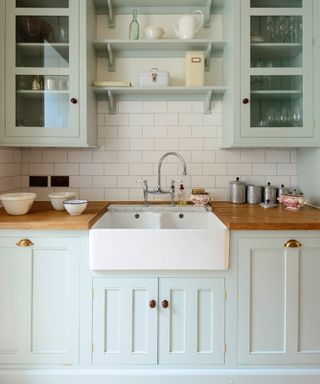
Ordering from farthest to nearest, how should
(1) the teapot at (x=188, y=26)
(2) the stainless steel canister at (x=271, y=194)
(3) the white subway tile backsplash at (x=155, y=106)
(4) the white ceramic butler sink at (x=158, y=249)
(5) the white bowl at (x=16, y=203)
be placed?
(3) the white subway tile backsplash at (x=155, y=106) → (2) the stainless steel canister at (x=271, y=194) → (1) the teapot at (x=188, y=26) → (5) the white bowl at (x=16, y=203) → (4) the white ceramic butler sink at (x=158, y=249)

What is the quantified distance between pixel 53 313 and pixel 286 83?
1.94m

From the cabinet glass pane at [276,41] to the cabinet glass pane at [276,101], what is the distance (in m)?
0.10

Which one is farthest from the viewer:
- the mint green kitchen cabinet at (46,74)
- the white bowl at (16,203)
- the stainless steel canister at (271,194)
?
the stainless steel canister at (271,194)

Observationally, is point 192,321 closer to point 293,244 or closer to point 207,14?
point 293,244

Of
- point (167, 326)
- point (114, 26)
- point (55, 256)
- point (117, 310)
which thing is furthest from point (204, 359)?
point (114, 26)

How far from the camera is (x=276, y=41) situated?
6.88ft

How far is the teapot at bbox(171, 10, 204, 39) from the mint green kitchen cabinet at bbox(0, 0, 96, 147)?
60 cm

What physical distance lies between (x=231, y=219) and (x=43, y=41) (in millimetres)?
1589

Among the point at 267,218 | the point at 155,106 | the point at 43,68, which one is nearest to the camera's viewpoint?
the point at 267,218

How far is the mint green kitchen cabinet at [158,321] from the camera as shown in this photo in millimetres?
1704

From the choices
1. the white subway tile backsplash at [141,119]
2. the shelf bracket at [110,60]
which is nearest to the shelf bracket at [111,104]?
the white subway tile backsplash at [141,119]

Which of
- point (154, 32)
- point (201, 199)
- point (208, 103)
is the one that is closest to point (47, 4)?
point (154, 32)

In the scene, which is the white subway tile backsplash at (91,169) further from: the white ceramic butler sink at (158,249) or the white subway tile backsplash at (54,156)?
the white ceramic butler sink at (158,249)

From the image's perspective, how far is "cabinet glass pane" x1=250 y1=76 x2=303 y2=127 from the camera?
2080mm
